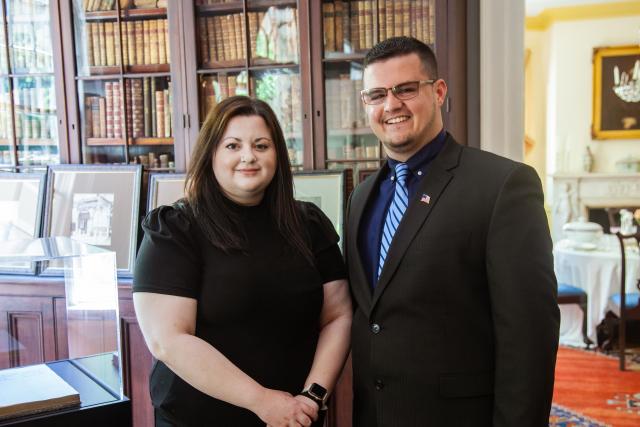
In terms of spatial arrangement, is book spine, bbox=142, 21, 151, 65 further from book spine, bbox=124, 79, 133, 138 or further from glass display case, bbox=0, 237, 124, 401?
glass display case, bbox=0, 237, 124, 401

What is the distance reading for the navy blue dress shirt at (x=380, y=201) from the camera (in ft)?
4.95

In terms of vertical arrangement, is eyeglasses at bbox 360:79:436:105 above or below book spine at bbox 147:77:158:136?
below

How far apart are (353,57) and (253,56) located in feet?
1.61

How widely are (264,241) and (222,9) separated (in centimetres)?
178

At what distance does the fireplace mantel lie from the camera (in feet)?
23.2

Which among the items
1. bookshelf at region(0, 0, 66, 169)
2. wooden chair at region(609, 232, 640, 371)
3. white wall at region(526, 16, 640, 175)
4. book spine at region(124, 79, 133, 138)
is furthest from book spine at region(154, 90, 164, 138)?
white wall at region(526, 16, 640, 175)

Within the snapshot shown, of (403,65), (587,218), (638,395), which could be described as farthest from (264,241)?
(587,218)

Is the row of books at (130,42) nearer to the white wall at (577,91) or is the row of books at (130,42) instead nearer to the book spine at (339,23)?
the book spine at (339,23)

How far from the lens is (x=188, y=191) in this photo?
1.60m

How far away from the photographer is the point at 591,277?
15.9 feet

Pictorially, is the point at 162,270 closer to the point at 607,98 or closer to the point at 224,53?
the point at 224,53

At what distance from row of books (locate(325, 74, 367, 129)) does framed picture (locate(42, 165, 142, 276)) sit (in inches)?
38.8

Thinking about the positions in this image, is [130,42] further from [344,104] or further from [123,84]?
[344,104]

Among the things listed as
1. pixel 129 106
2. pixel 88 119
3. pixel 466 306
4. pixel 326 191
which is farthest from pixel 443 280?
pixel 88 119
